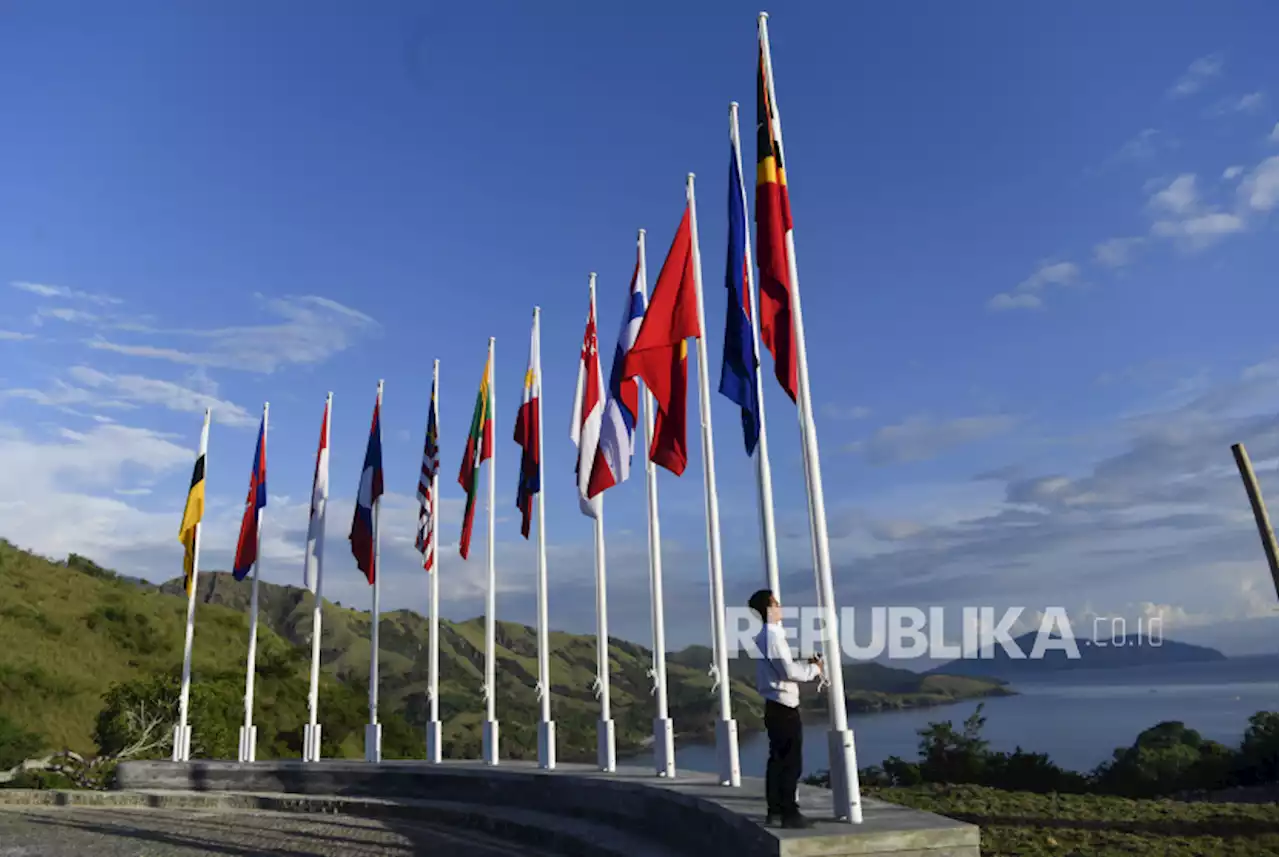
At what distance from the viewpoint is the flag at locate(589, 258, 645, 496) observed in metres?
12.6

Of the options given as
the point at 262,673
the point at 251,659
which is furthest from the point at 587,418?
the point at 262,673

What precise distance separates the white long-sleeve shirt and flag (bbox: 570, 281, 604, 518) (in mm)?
5726

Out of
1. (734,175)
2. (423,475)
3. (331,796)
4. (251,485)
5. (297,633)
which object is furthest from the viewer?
(297,633)

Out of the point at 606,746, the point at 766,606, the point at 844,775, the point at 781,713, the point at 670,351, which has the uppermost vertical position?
the point at 670,351

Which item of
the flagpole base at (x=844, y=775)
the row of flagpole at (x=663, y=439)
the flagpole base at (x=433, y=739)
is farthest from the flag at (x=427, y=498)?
the flagpole base at (x=844, y=775)

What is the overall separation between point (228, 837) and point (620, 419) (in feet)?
29.3

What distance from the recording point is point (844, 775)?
738cm

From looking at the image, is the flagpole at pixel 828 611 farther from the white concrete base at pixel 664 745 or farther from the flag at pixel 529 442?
the flag at pixel 529 442

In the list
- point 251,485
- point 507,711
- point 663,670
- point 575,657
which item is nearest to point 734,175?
point 663,670

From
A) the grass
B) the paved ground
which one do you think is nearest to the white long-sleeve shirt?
the grass

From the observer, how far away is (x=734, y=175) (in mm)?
10664

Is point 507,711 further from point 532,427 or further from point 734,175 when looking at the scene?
point 734,175

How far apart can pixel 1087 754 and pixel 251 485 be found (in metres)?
18.6

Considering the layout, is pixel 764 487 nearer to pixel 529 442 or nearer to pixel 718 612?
pixel 718 612
